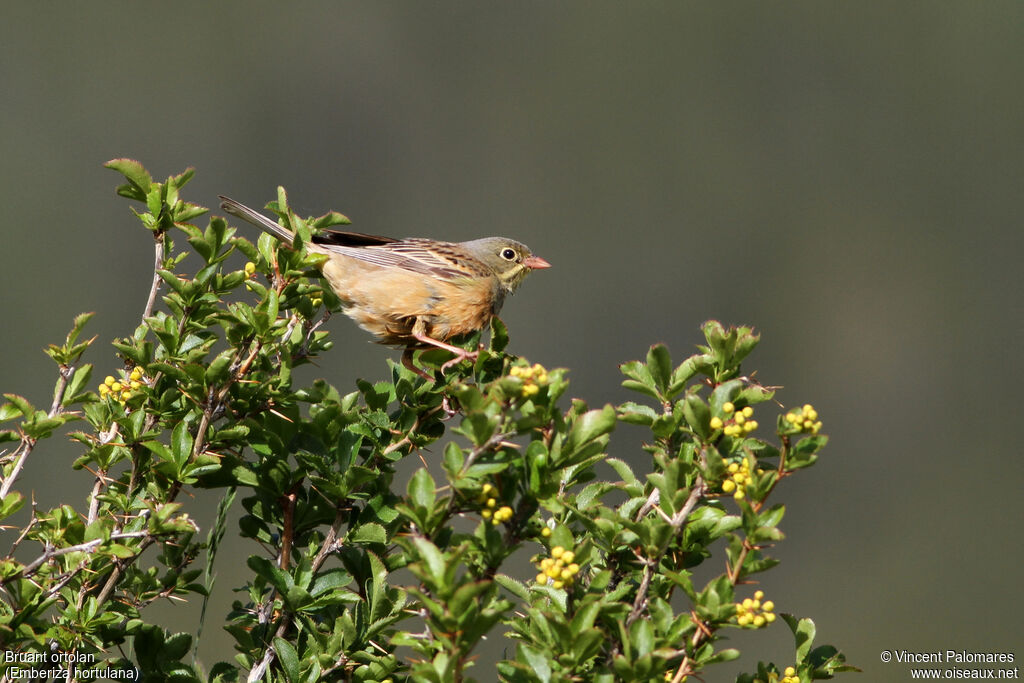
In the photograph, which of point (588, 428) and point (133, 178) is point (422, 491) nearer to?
point (588, 428)

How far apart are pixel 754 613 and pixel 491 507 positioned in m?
0.64

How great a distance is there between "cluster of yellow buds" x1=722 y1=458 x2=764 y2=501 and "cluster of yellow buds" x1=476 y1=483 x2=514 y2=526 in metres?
0.53

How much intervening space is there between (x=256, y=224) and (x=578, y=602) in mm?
2736

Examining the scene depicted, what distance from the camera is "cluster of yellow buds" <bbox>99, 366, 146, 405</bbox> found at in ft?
8.77

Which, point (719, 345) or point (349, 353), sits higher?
point (349, 353)

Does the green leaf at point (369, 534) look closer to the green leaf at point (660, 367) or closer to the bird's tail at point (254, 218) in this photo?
the green leaf at point (660, 367)

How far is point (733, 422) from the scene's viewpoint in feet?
8.04

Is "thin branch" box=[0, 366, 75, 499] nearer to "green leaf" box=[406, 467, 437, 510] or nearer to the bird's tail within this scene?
"green leaf" box=[406, 467, 437, 510]

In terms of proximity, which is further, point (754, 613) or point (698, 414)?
point (698, 414)

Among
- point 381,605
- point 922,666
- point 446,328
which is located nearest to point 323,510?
point 381,605

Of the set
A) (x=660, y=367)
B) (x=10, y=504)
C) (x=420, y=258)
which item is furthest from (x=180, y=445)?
(x=420, y=258)

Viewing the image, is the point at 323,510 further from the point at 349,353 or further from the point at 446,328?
the point at 349,353

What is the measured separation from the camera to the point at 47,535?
252 centimetres

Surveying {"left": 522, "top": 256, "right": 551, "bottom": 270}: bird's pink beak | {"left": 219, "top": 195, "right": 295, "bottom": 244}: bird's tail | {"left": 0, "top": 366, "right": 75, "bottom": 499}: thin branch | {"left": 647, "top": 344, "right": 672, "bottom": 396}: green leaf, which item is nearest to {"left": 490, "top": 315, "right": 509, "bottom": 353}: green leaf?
{"left": 647, "top": 344, "right": 672, "bottom": 396}: green leaf
